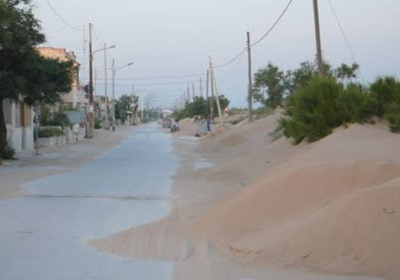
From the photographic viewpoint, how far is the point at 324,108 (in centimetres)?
2369

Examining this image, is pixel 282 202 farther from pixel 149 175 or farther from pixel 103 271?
pixel 149 175

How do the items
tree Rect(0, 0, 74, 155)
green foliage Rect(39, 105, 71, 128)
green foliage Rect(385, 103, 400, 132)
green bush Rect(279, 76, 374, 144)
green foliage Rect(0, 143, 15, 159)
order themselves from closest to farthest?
green foliage Rect(385, 103, 400, 132) → green bush Rect(279, 76, 374, 144) → tree Rect(0, 0, 74, 155) → green foliage Rect(0, 143, 15, 159) → green foliage Rect(39, 105, 71, 128)

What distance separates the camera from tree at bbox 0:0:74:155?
84.3ft

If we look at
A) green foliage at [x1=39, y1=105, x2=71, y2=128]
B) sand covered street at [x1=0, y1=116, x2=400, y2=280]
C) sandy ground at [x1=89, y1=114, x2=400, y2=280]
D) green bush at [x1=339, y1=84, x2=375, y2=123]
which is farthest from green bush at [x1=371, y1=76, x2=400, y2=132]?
green foliage at [x1=39, y1=105, x2=71, y2=128]

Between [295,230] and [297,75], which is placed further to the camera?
[297,75]

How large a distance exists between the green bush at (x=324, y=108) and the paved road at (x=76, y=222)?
5.31 m

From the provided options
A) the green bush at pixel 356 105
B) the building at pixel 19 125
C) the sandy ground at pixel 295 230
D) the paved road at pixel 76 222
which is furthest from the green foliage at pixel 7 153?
the sandy ground at pixel 295 230

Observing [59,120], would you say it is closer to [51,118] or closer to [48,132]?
[51,118]

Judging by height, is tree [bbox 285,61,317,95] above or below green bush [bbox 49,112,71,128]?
above

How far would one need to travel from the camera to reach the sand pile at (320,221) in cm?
824

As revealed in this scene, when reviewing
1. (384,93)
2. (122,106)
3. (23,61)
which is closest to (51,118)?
(23,61)

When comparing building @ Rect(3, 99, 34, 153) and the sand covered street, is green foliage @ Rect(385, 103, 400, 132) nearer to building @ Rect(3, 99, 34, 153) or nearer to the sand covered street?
the sand covered street

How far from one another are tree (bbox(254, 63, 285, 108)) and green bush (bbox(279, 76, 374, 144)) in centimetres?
1951

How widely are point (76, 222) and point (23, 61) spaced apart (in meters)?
16.2
